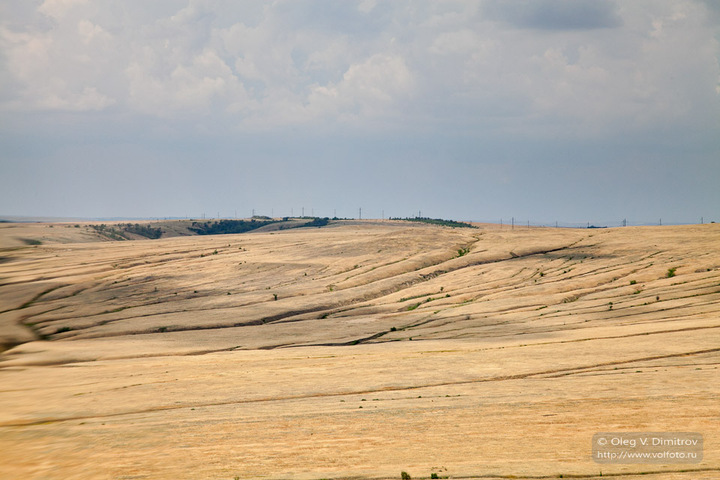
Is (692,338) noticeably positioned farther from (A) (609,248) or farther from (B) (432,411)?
(A) (609,248)

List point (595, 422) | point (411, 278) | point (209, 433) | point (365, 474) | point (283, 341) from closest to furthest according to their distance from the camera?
point (365, 474)
point (595, 422)
point (209, 433)
point (283, 341)
point (411, 278)

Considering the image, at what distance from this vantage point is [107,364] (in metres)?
57.8

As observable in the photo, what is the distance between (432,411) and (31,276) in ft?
317

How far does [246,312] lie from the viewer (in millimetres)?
82312

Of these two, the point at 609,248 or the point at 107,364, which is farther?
the point at 609,248

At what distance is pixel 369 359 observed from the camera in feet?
171

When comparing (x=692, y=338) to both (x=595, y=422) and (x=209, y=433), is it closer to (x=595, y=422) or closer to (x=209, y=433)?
(x=595, y=422)

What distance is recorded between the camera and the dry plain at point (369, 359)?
95.3 ft

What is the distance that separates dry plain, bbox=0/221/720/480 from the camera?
29.1m

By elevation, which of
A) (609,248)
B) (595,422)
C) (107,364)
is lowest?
(107,364)

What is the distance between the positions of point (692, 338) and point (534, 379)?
55.8 feet

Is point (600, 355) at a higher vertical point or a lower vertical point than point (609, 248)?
lower

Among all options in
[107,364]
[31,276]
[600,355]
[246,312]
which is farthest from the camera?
[31,276]

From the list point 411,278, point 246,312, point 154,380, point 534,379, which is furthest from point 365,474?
point 411,278
